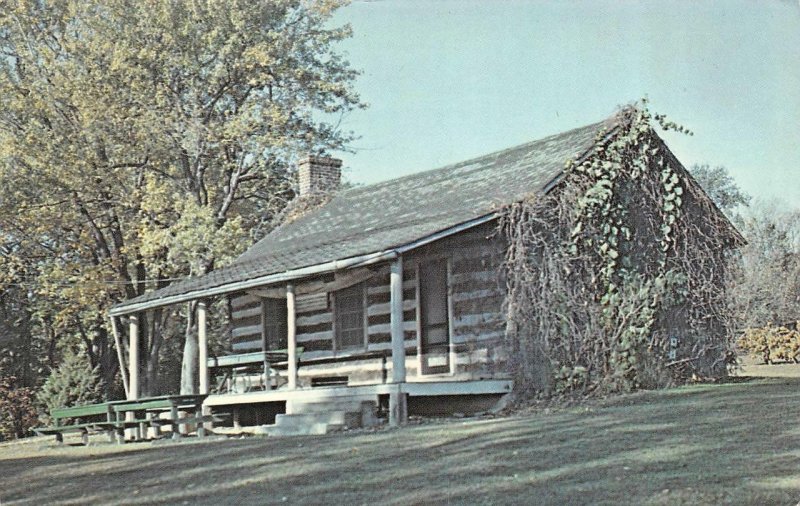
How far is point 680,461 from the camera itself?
8734 mm

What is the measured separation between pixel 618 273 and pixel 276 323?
6838mm

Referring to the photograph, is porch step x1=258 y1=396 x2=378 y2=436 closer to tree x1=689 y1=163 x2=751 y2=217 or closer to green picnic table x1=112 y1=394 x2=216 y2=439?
green picnic table x1=112 y1=394 x2=216 y2=439

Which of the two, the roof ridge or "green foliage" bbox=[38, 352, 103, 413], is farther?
"green foliage" bbox=[38, 352, 103, 413]

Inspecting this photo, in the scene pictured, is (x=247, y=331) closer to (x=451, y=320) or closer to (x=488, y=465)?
(x=451, y=320)

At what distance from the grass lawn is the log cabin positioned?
304cm

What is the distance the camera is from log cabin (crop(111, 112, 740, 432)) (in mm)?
15789

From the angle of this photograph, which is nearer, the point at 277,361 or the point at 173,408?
the point at 173,408

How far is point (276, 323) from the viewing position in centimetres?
2056

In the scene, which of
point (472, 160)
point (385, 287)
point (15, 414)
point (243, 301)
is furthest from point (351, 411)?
point (15, 414)

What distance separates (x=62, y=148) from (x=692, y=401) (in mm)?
18159

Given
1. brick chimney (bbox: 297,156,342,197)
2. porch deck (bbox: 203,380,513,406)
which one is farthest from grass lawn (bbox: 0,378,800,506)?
brick chimney (bbox: 297,156,342,197)

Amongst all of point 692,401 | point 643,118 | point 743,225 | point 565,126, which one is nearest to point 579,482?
point 692,401

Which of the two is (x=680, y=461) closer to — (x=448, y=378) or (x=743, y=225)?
(x=448, y=378)

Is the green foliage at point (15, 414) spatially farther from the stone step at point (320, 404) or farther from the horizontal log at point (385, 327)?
the stone step at point (320, 404)
